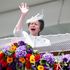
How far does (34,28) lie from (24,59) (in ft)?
2.29

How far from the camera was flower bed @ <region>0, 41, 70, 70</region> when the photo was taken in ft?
6.07

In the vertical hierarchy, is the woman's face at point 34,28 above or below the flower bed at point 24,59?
above

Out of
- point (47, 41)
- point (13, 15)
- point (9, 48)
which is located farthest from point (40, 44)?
point (13, 15)

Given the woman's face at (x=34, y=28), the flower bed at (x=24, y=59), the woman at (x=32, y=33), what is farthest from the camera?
the woman's face at (x=34, y=28)

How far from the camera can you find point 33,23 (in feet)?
8.48

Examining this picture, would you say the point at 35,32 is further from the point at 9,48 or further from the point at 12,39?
the point at 9,48

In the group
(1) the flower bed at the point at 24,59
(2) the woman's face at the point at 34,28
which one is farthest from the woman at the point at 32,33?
(1) the flower bed at the point at 24,59

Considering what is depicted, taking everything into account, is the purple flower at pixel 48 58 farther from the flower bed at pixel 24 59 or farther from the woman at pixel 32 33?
the woman at pixel 32 33

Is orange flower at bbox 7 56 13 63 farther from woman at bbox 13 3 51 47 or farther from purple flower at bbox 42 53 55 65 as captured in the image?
woman at bbox 13 3 51 47

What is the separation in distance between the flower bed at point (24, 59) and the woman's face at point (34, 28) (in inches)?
23.5

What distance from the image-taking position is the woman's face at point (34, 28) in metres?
2.52

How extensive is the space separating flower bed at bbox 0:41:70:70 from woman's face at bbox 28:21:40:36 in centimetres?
60

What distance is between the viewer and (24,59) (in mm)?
1857

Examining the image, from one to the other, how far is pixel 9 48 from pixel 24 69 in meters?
0.13
